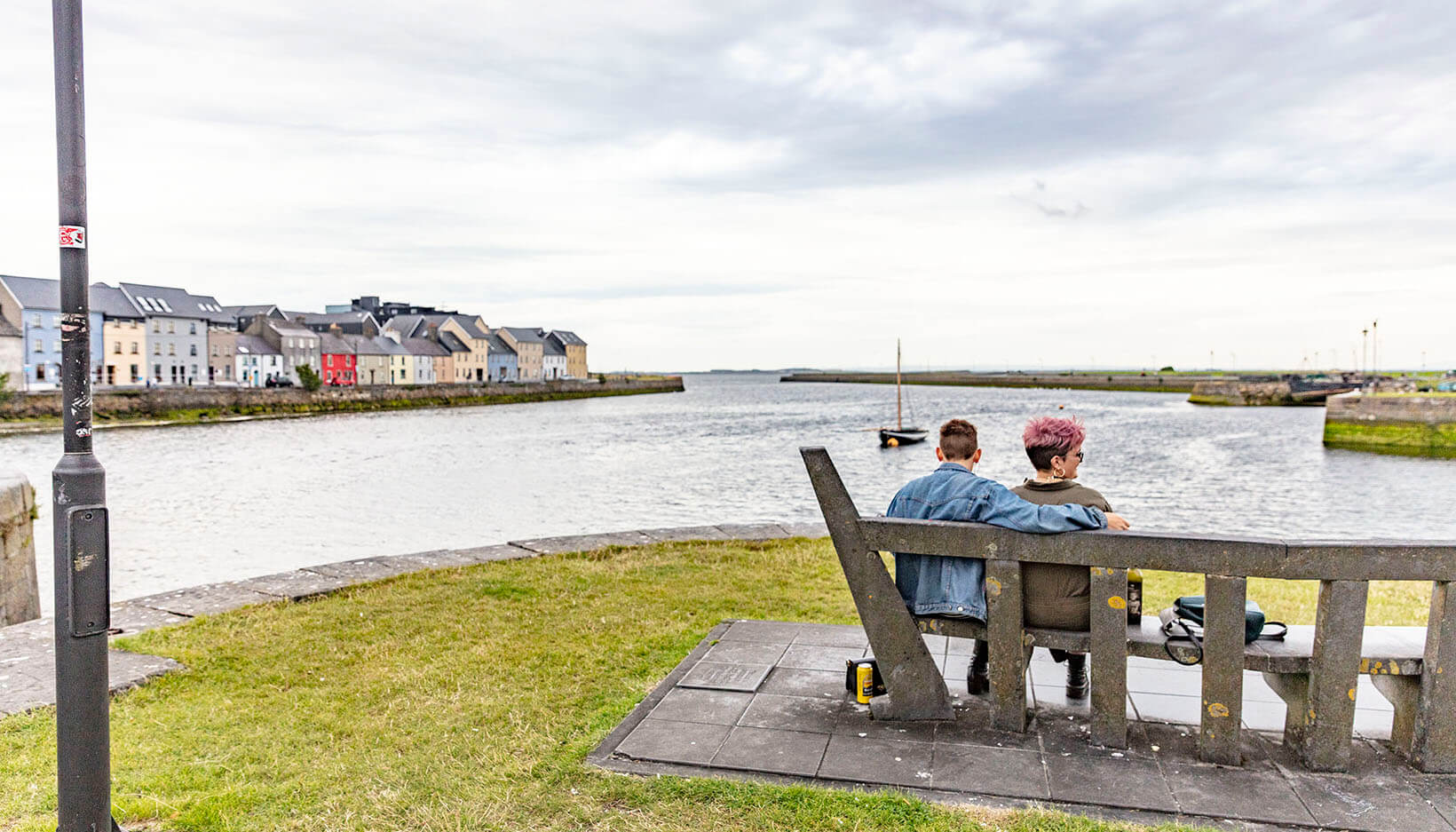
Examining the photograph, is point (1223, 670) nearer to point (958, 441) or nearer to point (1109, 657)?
point (1109, 657)

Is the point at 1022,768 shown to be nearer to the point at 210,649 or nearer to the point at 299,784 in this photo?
the point at 299,784

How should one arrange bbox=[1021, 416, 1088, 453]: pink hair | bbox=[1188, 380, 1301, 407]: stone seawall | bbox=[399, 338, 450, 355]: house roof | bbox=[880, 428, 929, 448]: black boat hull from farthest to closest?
bbox=[399, 338, 450, 355]: house roof < bbox=[1188, 380, 1301, 407]: stone seawall < bbox=[880, 428, 929, 448]: black boat hull < bbox=[1021, 416, 1088, 453]: pink hair

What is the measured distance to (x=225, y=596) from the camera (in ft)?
26.9

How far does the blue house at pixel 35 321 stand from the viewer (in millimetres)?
68812

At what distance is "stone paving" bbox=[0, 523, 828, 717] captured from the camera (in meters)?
5.61

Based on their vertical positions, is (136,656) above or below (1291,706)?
below

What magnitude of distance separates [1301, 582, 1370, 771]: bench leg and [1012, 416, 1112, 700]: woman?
38.1 inches

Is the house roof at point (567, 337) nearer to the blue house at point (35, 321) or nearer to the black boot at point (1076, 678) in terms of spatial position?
the blue house at point (35, 321)

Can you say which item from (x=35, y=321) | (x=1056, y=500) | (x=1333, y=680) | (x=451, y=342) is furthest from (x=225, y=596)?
(x=451, y=342)

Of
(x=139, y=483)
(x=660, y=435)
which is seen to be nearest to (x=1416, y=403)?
(x=660, y=435)

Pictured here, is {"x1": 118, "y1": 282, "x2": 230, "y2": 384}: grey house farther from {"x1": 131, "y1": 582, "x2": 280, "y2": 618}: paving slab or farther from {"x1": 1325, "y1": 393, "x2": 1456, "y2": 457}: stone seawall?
{"x1": 1325, "y1": 393, "x2": 1456, "y2": 457}: stone seawall

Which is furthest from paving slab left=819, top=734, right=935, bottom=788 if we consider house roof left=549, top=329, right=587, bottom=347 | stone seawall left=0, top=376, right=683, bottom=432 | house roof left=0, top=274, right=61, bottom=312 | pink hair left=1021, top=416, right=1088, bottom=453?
house roof left=549, top=329, right=587, bottom=347

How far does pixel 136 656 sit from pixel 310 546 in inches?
525

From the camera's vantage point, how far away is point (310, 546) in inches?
731
